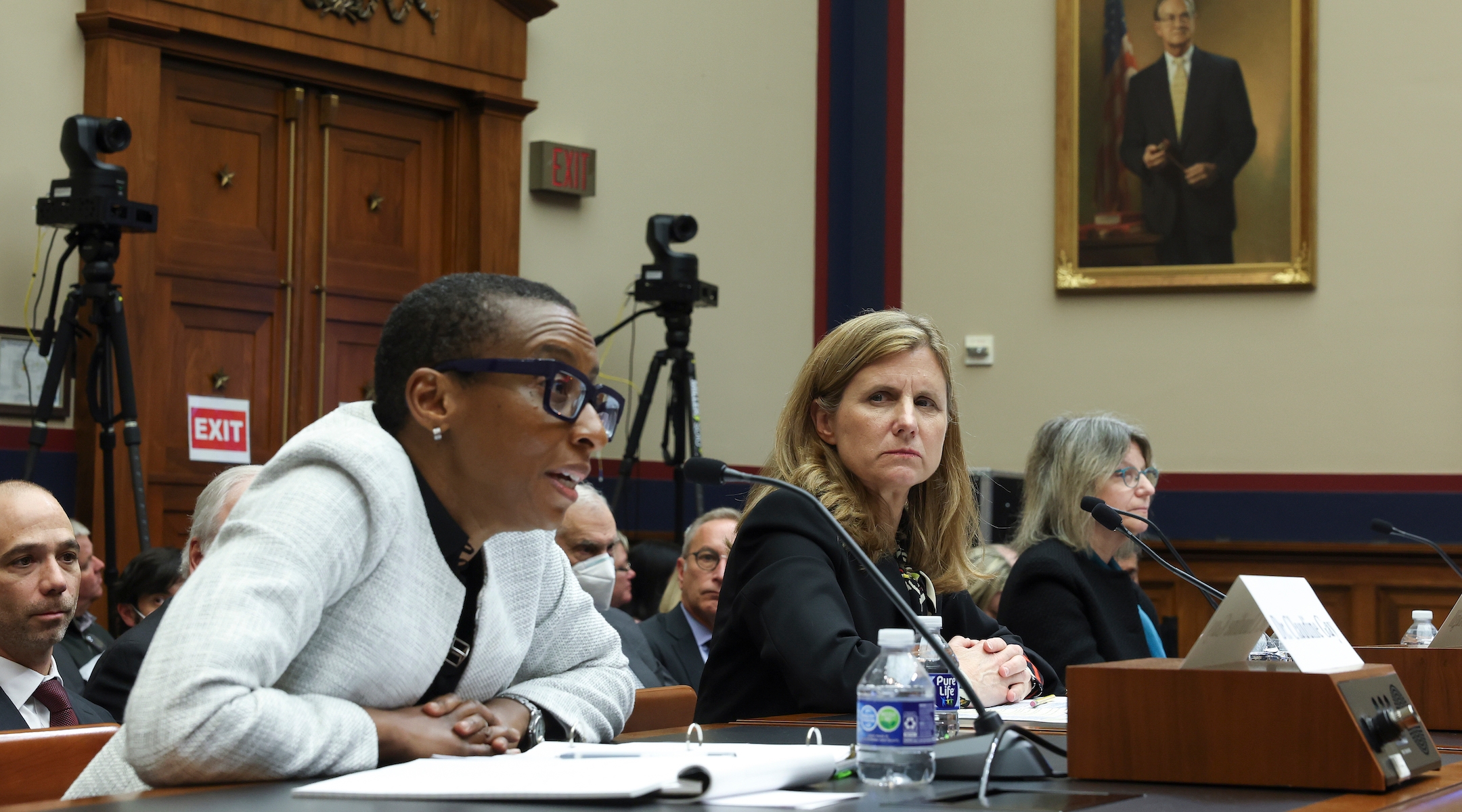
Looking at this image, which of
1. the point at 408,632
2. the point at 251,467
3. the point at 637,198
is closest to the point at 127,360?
the point at 251,467

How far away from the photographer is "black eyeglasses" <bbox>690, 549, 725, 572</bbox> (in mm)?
4273

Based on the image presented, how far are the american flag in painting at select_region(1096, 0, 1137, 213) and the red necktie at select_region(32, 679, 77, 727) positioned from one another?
5036 mm

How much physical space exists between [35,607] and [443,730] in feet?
5.12

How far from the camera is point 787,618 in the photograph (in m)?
2.15

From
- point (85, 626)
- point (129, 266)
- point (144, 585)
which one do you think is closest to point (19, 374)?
point (129, 266)

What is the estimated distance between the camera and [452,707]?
1.56 m

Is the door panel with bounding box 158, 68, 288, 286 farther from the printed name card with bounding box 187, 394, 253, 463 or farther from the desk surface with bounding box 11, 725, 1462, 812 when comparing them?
the desk surface with bounding box 11, 725, 1462, 812

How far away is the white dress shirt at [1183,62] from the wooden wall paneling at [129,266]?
159 inches

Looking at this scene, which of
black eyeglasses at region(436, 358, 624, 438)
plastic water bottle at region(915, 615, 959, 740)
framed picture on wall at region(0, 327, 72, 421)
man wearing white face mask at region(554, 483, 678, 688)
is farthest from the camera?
framed picture on wall at region(0, 327, 72, 421)

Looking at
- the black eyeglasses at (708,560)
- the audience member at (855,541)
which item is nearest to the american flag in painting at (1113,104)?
the black eyeglasses at (708,560)

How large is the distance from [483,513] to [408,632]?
16 centimetres

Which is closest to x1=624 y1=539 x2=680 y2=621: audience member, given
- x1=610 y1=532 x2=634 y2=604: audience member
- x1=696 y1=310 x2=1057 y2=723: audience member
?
x1=610 y1=532 x2=634 y2=604: audience member

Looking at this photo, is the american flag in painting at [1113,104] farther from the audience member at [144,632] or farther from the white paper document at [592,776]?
the white paper document at [592,776]

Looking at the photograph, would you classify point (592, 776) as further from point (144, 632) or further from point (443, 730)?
point (144, 632)
